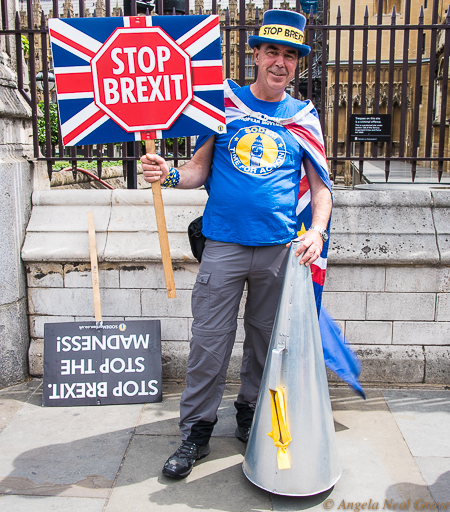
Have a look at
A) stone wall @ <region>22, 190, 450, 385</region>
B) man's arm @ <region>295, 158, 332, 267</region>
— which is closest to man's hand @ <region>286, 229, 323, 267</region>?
man's arm @ <region>295, 158, 332, 267</region>

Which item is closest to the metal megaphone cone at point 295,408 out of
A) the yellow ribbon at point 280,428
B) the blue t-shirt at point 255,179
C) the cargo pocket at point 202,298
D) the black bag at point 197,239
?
the yellow ribbon at point 280,428

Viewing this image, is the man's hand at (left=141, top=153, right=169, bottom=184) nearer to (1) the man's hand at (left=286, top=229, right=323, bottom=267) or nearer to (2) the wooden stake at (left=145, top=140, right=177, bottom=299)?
(2) the wooden stake at (left=145, top=140, right=177, bottom=299)

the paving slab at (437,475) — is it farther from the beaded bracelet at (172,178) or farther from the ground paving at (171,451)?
the beaded bracelet at (172,178)

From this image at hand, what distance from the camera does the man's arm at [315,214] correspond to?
2467mm

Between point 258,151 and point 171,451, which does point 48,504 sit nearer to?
point 171,451

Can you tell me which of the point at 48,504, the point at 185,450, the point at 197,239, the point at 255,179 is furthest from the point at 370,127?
the point at 48,504

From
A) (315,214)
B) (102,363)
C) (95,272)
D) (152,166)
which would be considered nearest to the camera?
(152,166)

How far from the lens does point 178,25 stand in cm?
264

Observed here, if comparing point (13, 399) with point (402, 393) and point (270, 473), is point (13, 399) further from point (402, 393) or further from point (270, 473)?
point (402, 393)

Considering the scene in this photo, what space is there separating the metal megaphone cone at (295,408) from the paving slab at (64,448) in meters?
0.85

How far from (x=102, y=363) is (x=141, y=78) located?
1949 mm

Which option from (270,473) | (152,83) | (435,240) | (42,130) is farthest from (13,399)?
(42,130)

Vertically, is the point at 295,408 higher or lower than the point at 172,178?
lower

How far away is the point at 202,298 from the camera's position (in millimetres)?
2773
